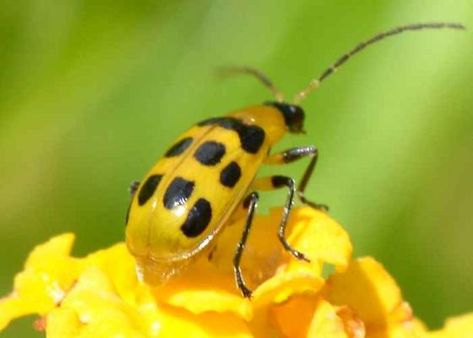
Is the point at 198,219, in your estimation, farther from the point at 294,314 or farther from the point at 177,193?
the point at 294,314

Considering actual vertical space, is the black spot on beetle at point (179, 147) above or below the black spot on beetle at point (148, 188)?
above

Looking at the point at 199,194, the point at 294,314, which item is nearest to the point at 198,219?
the point at 199,194

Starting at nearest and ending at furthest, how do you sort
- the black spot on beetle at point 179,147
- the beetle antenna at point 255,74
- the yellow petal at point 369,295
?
the yellow petal at point 369,295, the black spot on beetle at point 179,147, the beetle antenna at point 255,74

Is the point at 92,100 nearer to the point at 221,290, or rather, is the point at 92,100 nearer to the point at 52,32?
the point at 52,32

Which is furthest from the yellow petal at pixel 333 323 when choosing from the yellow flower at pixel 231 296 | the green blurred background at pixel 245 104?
the green blurred background at pixel 245 104

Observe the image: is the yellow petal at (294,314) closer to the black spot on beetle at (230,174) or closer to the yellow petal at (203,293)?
the yellow petal at (203,293)
